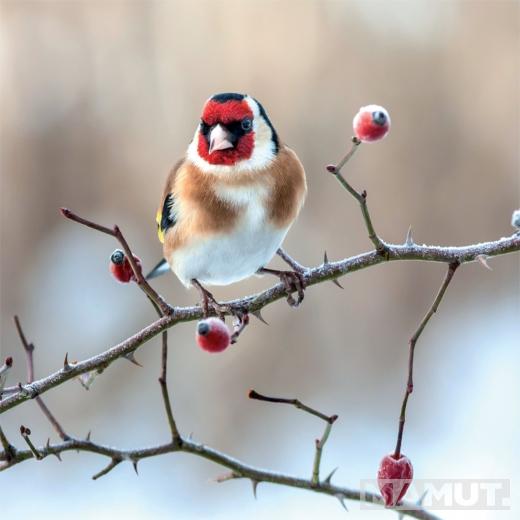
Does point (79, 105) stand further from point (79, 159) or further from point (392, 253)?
point (392, 253)

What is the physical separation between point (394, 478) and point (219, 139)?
0.79m

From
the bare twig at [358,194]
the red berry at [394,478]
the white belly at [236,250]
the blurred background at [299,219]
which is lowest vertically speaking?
the red berry at [394,478]

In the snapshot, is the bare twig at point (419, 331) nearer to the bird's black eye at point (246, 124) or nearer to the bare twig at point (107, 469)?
the bare twig at point (107, 469)

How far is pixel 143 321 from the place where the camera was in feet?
13.0

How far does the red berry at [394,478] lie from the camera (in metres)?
1.30

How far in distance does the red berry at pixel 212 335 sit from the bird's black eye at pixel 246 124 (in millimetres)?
610

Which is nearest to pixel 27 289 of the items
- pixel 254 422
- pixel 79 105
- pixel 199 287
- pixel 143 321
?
pixel 143 321

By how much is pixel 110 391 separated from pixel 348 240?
135 centimetres

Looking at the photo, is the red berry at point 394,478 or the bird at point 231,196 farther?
the bird at point 231,196

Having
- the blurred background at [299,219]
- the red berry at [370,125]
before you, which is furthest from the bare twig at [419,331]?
the blurred background at [299,219]

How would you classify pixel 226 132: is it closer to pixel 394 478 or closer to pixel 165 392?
pixel 165 392

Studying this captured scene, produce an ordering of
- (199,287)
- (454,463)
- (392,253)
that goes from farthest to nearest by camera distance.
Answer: (454,463) < (199,287) < (392,253)

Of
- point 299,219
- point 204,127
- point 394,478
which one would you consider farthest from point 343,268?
point 299,219

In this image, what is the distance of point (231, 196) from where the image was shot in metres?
1.75
